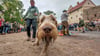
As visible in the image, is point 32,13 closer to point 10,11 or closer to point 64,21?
point 64,21

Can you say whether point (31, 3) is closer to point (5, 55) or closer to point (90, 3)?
point (5, 55)

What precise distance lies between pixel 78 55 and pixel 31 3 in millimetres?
3735

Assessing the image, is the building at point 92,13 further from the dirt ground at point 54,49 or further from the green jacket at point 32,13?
the green jacket at point 32,13

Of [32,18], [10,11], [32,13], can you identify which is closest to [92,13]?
[10,11]

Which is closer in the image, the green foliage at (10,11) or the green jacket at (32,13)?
the green jacket at (32,13)

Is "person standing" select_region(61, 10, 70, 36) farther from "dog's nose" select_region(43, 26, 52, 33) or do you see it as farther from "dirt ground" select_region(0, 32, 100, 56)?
"dog's nose" select_region(43, 26, 52, 33)

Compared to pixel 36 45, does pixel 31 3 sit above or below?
above

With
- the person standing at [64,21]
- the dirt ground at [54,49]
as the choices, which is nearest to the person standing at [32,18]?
the dirt ground at [54,49]

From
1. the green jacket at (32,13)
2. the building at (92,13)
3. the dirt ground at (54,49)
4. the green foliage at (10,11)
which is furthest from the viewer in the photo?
the green foliage at (10,11)

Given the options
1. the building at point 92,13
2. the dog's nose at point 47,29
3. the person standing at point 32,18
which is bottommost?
the dog's nose at point 47,29

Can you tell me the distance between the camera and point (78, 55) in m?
3.20

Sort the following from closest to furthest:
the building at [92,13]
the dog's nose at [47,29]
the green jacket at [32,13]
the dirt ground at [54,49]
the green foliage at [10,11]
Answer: the dog's nose at [47,29], the dirt ground at [54,49], the green jacket at [32,13], the building at [92,13], the green foliage at [10,11]

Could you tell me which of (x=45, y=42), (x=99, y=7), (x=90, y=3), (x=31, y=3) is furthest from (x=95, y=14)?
(x=45, y=42)

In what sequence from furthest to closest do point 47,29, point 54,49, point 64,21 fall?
point 64,21
point 54,49
point 47,29
